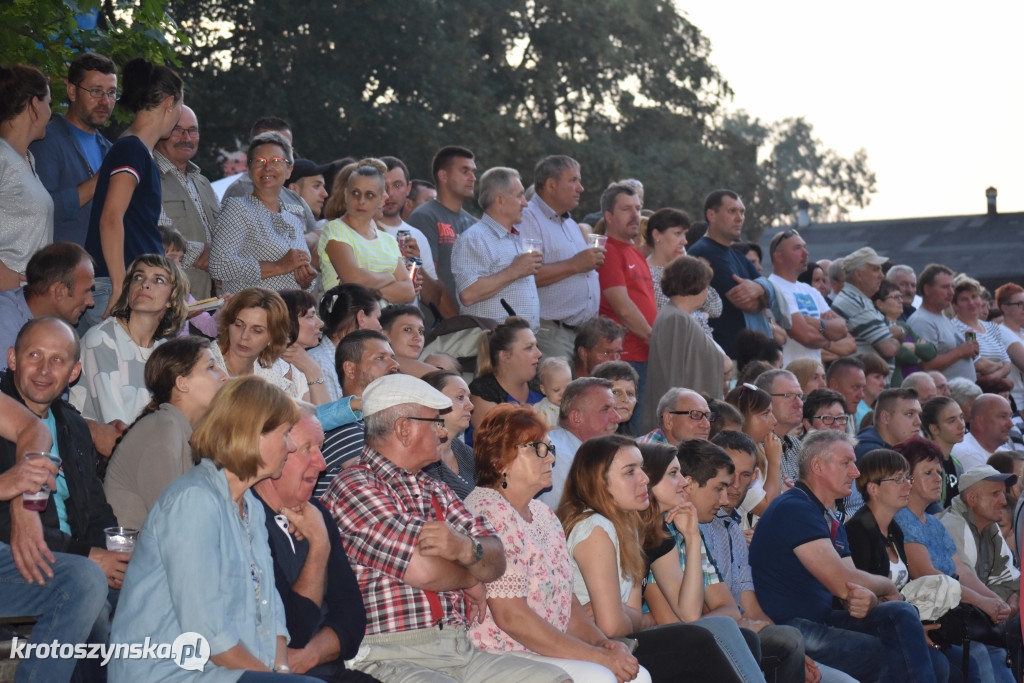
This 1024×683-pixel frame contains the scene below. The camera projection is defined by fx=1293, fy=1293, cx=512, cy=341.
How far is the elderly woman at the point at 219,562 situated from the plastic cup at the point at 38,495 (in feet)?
2.11

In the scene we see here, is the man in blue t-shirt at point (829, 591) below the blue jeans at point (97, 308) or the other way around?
below

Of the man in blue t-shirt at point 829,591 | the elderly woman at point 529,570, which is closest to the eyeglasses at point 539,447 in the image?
the elderly woman at point 529,570

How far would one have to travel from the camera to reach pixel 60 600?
441 cm

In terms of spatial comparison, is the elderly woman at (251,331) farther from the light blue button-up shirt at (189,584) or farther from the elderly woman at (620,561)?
the light blue button-up shirt at (189,584)

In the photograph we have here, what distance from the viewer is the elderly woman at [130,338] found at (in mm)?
5777

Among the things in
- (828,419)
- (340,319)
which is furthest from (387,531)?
(828,419)

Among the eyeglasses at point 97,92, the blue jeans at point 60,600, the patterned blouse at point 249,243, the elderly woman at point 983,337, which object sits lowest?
the elderly woman at point 983,337

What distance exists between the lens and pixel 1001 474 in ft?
28.7

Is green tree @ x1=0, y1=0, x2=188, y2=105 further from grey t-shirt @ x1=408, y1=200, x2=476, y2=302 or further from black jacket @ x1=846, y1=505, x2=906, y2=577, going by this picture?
black jacket @ x1=846, y1=505, x2=906, y2=577

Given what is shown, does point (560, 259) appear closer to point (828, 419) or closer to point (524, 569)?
point (828, 419)

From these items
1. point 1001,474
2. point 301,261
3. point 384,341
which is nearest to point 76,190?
point 301,261

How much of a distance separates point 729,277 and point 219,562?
6.80 metres

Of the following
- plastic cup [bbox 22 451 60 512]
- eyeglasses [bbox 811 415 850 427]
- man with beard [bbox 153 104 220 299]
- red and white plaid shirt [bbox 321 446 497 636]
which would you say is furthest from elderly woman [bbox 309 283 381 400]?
eyeglasses [bbox 811 415 850 427]

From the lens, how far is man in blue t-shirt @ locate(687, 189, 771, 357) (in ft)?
32.9
